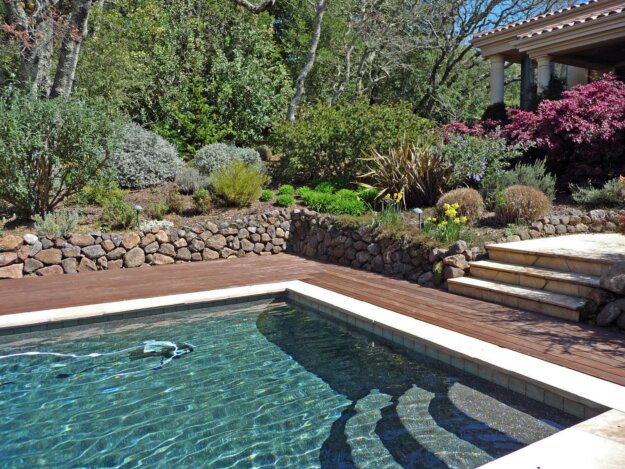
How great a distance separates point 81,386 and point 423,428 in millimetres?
2833

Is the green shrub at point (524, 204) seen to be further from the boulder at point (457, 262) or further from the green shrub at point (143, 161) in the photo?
the green shrub at point (143, 161)

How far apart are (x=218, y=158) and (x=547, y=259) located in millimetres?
8076

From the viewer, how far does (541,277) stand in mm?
6008

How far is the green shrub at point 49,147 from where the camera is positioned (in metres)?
8.80

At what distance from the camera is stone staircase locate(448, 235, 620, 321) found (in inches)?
216

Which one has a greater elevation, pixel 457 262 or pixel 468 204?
pixel 468 204

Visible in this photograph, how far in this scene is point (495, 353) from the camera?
4.29 m

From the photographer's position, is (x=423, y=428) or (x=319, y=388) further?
(x=319, y=388)

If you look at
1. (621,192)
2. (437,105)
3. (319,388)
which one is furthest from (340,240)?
(437,105)

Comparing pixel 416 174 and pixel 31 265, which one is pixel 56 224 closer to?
pixel 31 265

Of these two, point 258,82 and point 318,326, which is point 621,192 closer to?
point 318,326

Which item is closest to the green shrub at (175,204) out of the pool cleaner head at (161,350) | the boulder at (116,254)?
the boulder at (116,254)

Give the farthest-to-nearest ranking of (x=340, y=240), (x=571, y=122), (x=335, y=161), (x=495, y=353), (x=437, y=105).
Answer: (x=437, y=105)
(x=335, y=161)
(x=571, y=122)
(x=340, y=240)
(x=495, y=353)

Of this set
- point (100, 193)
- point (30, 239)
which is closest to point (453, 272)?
point (30, 239)
